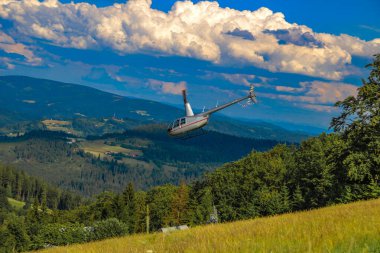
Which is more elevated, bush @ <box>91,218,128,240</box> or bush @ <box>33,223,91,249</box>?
bush @ <box>91,218,128,240</box>

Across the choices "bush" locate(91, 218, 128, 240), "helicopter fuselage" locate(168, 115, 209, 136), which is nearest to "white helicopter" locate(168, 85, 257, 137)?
"helicopter fuselage" locate(168, 115, 209, 136)

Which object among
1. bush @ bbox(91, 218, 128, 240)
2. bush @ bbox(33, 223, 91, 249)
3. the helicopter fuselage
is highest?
the helicopter fuselage

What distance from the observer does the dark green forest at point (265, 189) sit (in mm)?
49500

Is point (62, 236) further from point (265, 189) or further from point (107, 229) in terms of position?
point (265, 189)

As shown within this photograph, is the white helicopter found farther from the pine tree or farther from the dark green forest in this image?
the pine tree

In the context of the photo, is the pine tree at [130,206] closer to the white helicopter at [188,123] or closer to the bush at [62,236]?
the bush at [62,236]

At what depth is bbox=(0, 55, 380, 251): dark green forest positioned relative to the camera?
4950 centimetres

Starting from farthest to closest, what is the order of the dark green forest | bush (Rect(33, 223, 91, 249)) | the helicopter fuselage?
1. bush (Rect(33, 223, 91, 249))
2. the helicopter fuselage
3. the dark green forest

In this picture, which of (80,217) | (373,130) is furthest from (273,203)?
(80,217)

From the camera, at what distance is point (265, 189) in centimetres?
9069

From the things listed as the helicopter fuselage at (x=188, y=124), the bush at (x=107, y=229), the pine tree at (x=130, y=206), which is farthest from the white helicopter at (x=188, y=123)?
the pine tree at (x=130, y=206)

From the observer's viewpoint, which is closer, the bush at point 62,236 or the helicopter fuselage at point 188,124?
the helicopter fuselage at point 188,124

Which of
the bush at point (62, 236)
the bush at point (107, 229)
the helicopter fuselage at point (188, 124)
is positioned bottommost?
the bush at point (62, 236)

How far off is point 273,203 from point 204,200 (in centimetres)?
3134
